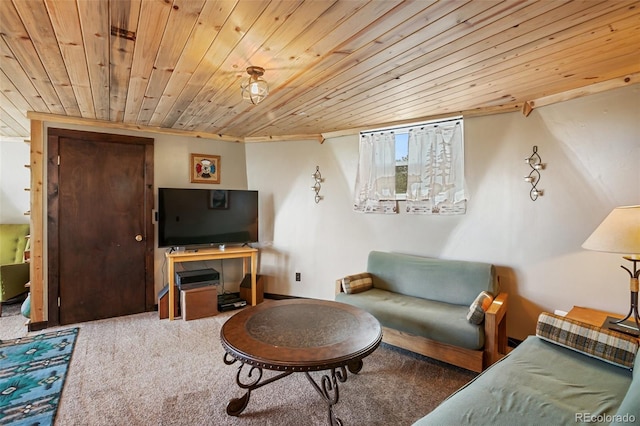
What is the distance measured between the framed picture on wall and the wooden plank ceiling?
3.69 feet

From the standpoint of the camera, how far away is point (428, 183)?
3230mm

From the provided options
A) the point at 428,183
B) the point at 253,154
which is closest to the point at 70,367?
the point at 253,154

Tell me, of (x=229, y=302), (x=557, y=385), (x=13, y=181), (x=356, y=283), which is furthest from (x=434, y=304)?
(x=13, y=181)

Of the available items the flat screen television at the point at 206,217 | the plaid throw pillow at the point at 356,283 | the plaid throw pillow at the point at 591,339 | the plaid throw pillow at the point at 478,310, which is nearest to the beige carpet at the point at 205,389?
the plaid throw pillow at the point at 478,310

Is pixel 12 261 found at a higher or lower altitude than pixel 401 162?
lower

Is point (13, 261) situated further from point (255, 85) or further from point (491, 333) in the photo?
point (491, 333)

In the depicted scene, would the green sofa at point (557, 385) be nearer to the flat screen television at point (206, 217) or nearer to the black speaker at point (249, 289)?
the black speaker at point (249, 289)

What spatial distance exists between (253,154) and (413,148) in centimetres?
226

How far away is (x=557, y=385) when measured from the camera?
4.70 feet

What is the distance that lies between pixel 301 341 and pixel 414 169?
89.0 inches

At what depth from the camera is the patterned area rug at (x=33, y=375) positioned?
1.89m

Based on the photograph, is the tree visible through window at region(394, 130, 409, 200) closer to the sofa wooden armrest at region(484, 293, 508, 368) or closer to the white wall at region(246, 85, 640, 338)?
the white wall at region(246, 85, 640, 338)

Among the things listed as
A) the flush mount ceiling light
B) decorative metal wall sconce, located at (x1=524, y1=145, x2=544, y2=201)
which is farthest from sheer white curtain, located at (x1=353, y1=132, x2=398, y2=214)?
the flush mount ceiling light

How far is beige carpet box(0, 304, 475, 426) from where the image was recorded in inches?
74.1
